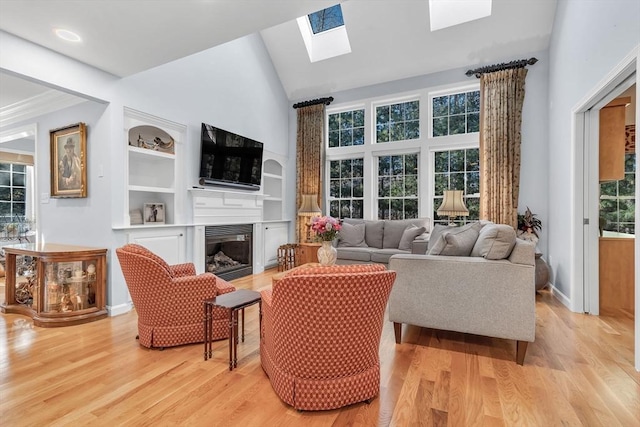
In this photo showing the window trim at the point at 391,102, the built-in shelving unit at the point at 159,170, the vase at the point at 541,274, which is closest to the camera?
the vase at the point at 541,274

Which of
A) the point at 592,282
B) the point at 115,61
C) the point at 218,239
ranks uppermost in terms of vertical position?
the point at 115,61

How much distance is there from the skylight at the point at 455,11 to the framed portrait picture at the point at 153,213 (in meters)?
4.99

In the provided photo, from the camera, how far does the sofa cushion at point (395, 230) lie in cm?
525

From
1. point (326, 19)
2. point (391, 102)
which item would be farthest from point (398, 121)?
point (326, 19)

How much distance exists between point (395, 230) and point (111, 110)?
13.7 ft

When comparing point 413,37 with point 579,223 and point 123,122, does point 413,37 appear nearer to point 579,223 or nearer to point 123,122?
point 579,223

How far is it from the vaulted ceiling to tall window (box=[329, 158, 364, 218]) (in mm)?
1474

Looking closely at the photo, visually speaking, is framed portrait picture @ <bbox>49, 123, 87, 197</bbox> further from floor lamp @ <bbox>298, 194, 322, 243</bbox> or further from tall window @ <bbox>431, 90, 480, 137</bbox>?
tall window @ <bbox>431, 90, 480, 137</bbox>

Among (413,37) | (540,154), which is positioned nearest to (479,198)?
(540,154)

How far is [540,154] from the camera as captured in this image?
4.84 meters

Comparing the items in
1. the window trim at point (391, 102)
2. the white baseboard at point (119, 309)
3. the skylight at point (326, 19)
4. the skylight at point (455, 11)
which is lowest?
the white baseboard at point (119, 309)

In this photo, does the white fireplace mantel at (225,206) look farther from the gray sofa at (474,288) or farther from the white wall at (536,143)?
the white wall at (536,143)

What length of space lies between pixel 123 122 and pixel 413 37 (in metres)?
4.53

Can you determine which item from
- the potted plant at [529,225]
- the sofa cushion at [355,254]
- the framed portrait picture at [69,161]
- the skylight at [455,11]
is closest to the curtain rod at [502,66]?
the skylight at [455,11]
